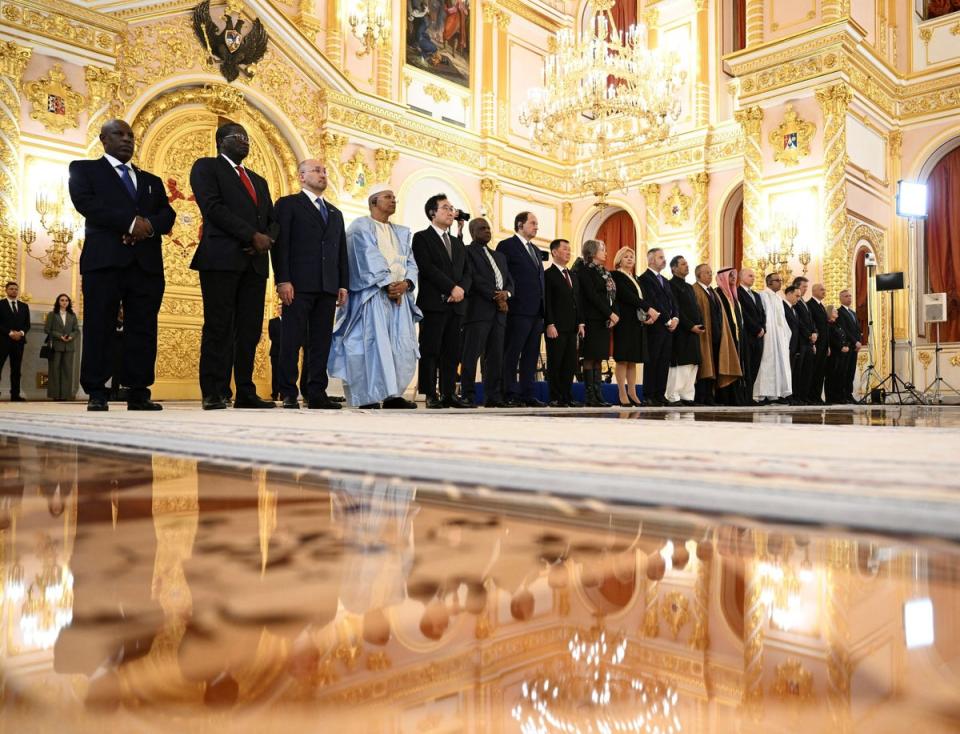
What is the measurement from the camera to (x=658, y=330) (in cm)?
628

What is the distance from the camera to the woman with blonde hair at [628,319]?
5.98 m

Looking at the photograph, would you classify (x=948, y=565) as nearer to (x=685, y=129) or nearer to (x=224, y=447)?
(x=224, y=447)

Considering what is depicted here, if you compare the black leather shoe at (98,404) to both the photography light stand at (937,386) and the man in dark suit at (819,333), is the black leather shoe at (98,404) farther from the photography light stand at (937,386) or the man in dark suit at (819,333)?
the photography light stand at (937,386)

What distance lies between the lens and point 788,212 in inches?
381

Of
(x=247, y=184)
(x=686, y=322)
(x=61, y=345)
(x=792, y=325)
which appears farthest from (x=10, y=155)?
(x=792, y=325)

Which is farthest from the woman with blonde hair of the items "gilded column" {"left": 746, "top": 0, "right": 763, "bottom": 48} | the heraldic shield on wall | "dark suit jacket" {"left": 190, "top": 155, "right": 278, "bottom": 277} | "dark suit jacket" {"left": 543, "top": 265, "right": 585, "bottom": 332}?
the heraldic shield on wall

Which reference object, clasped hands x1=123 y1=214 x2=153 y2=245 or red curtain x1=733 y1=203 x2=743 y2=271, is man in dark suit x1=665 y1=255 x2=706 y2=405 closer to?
clasped hands x1=123 y1=214 x2=153 y2=245

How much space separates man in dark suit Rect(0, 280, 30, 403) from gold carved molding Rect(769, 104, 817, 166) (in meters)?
8.72

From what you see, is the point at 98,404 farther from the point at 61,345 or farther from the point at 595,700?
the point at 61,345

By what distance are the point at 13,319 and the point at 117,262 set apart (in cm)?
470

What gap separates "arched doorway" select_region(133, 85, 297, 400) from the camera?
27.9 ft

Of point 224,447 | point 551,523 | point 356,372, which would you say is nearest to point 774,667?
point 551,523

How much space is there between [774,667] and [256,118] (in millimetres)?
9972

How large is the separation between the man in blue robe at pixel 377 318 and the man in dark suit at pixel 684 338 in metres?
2.95
